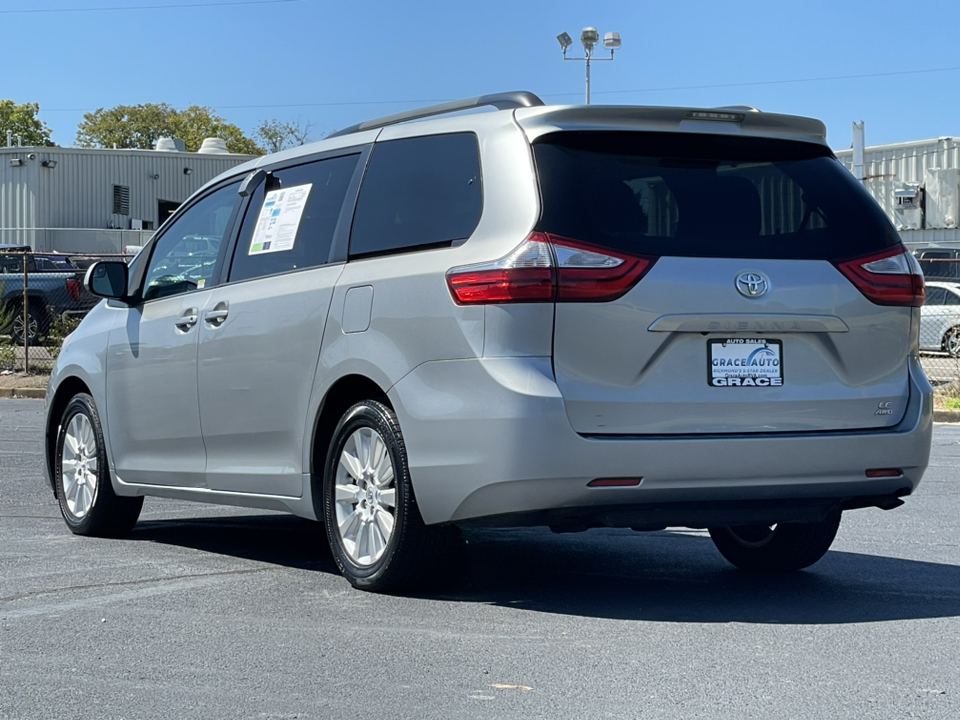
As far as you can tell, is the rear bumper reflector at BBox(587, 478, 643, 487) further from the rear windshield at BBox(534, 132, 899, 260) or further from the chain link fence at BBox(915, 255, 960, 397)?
the chain link fence at BBox(915, 255, 960, 397)

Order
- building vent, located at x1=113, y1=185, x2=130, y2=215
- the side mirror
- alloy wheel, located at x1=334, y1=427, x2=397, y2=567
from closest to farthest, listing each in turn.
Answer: alloy wheel, located at x1=334, y1=427, x2=397, y2=567
the side mirror
building vent, located at x1=113, y1=185, x2=130, y2=215

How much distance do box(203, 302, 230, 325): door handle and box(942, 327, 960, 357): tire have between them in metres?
20.6

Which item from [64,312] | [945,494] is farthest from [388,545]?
[64,312]

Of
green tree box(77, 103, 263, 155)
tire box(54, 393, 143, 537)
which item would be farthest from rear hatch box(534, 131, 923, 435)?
green tree box(77, 103, 263, 155)

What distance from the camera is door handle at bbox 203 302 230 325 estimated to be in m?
6.95

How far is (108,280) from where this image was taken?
782 centimetres

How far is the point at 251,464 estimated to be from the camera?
680 centimetres

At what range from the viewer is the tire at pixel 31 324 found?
2474cm

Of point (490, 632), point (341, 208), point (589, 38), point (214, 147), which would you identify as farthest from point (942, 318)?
point (214, 147)

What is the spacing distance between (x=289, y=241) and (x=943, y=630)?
3.26 metres

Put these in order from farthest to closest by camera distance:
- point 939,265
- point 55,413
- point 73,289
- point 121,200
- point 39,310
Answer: point 121,200 → point 939,265 → point 39,310 → point 73,289 → point 55,413

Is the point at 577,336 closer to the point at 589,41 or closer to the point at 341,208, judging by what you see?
the point at 341,208

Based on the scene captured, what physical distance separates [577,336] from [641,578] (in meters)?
1.62

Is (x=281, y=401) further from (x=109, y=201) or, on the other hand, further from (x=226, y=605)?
(x=109, y=201)
